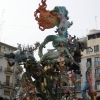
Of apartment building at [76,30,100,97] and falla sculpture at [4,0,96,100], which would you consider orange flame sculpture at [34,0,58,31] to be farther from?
apartment building at [76,30,100,97]

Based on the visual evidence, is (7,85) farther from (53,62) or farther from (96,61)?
(53,62)

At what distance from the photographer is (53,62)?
18.5 metres

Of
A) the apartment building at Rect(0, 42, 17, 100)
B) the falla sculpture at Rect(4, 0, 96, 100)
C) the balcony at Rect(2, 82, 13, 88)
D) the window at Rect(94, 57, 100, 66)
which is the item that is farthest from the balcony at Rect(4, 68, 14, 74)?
the falla sculpture at Rect(4, 0, 96, 100)

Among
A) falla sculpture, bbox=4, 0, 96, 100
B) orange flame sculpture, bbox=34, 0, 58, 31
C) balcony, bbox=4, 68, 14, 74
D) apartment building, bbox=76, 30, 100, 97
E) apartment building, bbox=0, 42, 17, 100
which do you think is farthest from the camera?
balcony, bbox=4, 68, 14, 74

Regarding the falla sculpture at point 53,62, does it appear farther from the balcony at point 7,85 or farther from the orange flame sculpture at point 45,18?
the balcony at point 7,85

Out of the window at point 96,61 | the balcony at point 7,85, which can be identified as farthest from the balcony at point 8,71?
the window at point 96,61

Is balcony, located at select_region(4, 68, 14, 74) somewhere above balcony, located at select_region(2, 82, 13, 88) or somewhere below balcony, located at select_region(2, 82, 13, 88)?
above

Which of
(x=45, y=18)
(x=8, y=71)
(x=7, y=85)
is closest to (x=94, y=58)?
(x=8, y=71)

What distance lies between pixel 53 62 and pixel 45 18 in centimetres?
309

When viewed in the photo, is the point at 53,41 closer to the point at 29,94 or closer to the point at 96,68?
the point at 29,94

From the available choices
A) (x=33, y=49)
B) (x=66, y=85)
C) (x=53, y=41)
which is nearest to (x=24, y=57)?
(x=33, y=49)

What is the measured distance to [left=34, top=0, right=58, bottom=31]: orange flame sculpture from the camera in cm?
1956

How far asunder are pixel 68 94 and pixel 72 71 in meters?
2.00

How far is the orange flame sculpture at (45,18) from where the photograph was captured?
1956 centimetres
